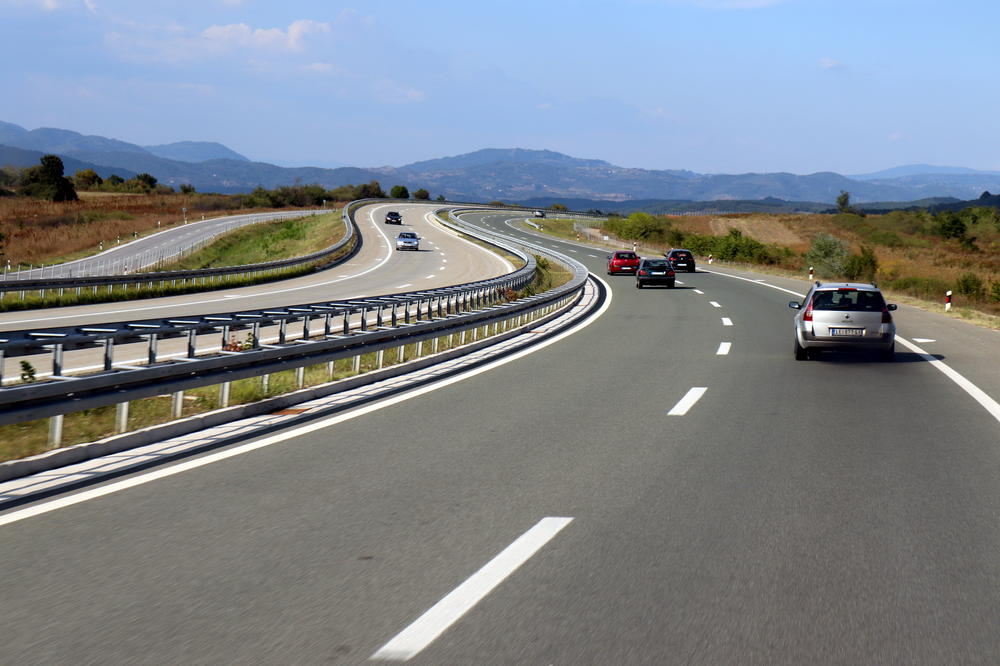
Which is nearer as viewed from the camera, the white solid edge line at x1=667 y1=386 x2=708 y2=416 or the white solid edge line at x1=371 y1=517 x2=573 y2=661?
the white solid edge line at x1=371 y1=517 x2=573 y2=661

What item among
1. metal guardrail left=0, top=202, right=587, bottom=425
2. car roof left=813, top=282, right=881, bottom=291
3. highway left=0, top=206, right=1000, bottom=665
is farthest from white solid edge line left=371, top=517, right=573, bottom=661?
car roof left=813, top=282, right=881, bottom=291

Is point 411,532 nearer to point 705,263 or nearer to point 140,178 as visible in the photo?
point 705,263

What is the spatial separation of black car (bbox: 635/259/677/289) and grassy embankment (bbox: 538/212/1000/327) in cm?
818

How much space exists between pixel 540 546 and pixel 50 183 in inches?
4491

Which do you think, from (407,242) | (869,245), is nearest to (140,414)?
(407,242)

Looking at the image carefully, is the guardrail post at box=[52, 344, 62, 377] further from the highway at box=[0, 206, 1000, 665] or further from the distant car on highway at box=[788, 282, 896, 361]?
the distant car on highway at box=[788, 282, 896, 361]

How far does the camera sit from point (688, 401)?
38.5ft

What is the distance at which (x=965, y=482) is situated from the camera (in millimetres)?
7465

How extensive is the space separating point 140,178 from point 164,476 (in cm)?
15572

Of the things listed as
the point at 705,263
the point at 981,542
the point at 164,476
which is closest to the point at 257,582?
the point at 164,476

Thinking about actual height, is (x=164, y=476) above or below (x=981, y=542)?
below

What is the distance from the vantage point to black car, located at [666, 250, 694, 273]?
52062mm

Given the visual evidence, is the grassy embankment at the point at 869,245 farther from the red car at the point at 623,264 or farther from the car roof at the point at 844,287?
the car roof at the point at 844,287

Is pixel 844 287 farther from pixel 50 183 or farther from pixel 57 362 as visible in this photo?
pixel 50 183
